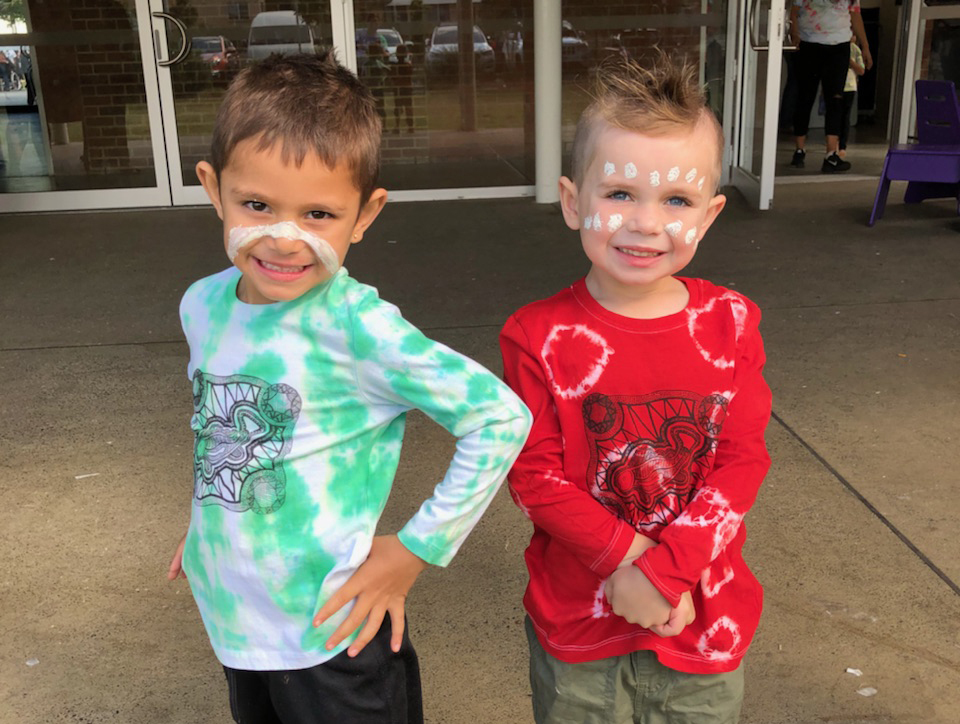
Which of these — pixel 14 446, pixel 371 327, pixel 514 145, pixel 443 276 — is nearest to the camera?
pixel 371 327

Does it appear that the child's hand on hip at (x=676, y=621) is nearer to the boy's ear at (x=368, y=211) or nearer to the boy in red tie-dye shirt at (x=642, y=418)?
the boy in red tie-dye shirt at (x=642, y=418)

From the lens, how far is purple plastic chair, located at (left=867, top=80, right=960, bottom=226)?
263 inches

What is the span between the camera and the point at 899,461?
3.53 metres

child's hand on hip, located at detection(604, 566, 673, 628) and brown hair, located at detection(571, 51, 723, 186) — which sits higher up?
brown hair, located at detection(571, 51, 723, 186)

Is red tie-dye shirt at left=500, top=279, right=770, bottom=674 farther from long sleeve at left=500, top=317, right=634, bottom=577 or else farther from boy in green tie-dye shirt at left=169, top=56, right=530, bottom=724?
boy in green tie-dye shirt at left=169, top=56, right=530, bottom=724

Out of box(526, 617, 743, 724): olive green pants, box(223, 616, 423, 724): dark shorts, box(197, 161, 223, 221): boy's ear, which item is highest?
box(197, 161, 223, 221): boy's ear

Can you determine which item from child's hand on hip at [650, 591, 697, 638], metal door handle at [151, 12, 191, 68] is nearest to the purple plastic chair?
metal door handle at [151, 12, 191, 68]

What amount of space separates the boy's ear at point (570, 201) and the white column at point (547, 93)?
6036 millimetres

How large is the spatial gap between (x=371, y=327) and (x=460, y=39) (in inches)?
280

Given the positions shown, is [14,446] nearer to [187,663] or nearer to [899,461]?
[187,663]

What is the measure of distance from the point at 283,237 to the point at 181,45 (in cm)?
708

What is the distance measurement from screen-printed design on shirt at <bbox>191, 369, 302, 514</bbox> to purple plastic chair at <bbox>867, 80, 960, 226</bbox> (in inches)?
239

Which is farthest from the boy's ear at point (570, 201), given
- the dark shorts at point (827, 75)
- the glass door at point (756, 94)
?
the dark shorts at point (827, 75)

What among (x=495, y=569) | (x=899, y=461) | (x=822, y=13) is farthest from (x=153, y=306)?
(x=822, y=13)
